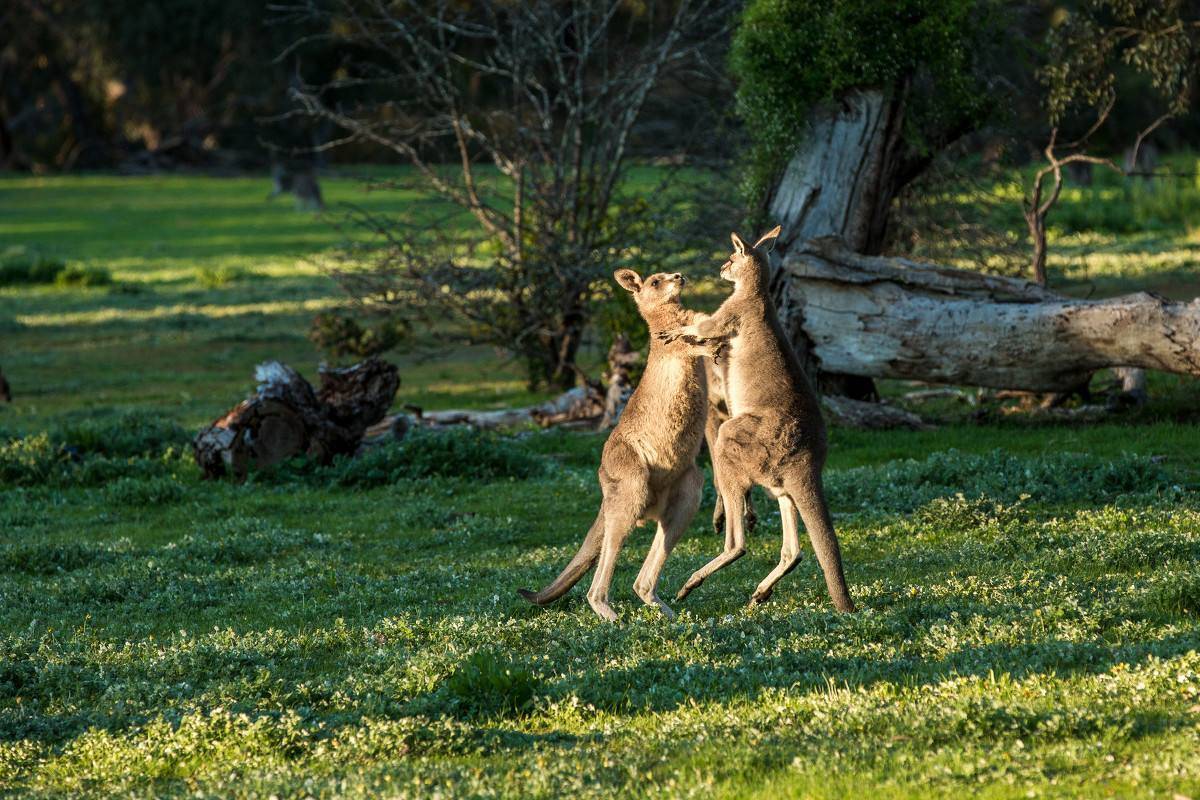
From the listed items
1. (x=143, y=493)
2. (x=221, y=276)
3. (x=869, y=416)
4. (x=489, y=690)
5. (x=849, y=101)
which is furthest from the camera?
(x=221, y=276)

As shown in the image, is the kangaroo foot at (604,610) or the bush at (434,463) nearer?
the kangaroo foot at (604,610)

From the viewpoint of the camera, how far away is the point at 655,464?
27.0ft

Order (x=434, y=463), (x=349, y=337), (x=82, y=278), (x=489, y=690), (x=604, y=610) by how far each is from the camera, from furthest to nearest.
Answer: (x=82, y=278) → (x=349, y=337) → (x=434, y=463) → (x=604, y=610) → (x=489, y=690)

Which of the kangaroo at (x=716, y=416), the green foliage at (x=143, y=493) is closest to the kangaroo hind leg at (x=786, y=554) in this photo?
the kangaroo at (x=716, y=416)

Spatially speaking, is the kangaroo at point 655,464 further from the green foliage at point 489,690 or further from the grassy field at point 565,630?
the green foliage at point 489,690

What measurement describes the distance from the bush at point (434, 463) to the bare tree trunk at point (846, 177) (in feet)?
11.7

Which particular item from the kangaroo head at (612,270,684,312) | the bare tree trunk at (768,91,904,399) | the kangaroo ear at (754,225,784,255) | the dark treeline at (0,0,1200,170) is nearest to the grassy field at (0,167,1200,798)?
the kangaroo head at (612,270,684,312)

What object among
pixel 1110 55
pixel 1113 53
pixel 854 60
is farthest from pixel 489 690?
pixel 1113 53

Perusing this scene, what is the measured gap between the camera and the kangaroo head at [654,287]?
8.62m

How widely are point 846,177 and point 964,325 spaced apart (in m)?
2.64

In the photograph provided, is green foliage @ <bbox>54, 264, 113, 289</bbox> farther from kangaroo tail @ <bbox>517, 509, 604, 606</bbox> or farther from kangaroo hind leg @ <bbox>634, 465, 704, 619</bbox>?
kangaroo hind leg @ <bbox>634, 465, 704, 619</bbox>

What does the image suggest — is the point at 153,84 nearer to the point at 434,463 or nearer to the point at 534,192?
the point at 534,192

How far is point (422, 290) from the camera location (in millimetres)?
18453

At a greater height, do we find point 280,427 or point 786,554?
point 786,554
